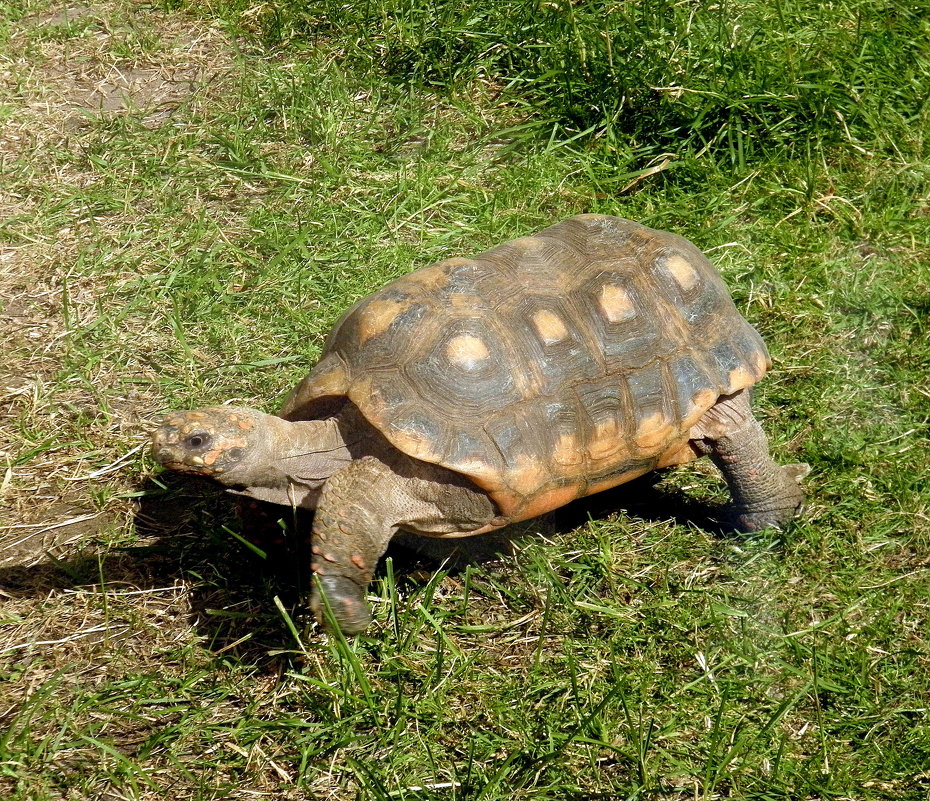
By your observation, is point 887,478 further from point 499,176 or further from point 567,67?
point 567,67

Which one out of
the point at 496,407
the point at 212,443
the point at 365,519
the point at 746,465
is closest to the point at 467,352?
the point at 496,407

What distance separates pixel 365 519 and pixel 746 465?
4.21 ft

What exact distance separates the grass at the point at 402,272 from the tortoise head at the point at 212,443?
1.38 feet

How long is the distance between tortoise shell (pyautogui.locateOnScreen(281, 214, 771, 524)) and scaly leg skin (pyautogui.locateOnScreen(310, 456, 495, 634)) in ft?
0.41

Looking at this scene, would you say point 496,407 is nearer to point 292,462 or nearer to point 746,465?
point 292,462

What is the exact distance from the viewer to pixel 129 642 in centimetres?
315

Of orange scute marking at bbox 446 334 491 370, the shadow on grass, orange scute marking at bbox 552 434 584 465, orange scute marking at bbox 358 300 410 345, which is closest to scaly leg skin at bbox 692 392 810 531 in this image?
the shadow on grass

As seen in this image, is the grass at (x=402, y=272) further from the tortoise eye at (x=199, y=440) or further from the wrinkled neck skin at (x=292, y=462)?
the tortoise eye at (x=199, y=440)

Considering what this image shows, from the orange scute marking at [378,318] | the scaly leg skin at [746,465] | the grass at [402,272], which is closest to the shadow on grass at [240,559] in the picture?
the grass at [402,272]

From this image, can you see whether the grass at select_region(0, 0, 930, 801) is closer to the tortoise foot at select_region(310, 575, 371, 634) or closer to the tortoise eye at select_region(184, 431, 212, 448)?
the tortoise foot at select_region(310, 575, 371, 634)

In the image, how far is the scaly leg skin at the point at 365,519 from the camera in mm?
2965

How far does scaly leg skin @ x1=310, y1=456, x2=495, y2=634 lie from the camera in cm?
296

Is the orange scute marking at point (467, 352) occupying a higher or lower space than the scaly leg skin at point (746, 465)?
higher

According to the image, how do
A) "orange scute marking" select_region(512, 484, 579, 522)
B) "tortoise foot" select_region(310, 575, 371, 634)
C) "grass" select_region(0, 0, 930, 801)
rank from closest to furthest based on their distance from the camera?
"grass" select_region(0, 0, 930, 801) < "tortoise foot" select_region(310, 575, 371, 634) < "orange scute marking" select_region(512, 484, 579, 522)
